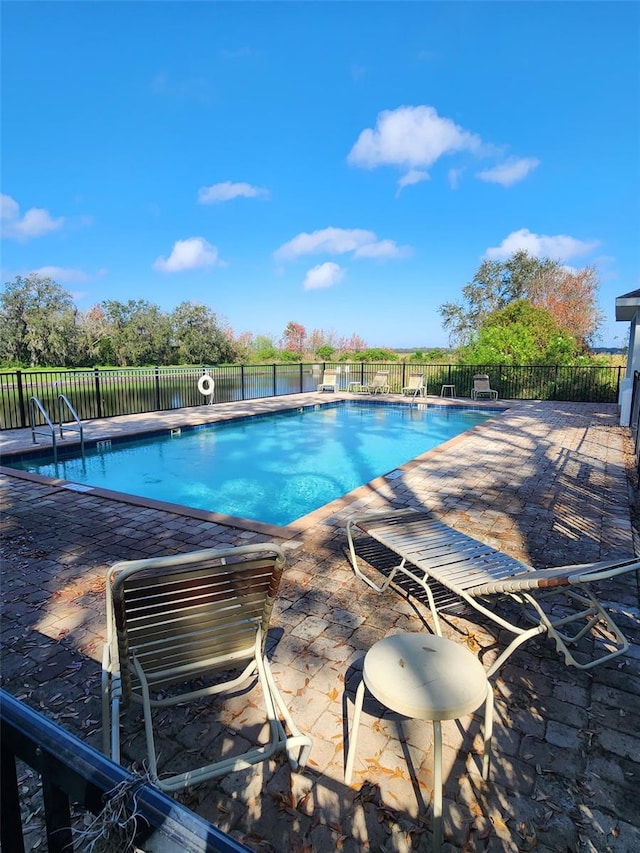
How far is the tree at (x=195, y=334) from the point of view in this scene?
3055cm

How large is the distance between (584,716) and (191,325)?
103ft

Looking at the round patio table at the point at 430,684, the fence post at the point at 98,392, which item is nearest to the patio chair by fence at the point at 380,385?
the fence post at the point at 98,392

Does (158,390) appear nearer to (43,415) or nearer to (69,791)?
(43,415)

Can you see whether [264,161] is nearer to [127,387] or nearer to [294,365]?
[294,365]

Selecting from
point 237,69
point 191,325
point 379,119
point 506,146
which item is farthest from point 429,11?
point 191,325

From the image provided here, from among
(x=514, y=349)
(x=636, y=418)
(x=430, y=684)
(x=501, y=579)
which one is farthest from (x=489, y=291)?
(x=430, y=684)

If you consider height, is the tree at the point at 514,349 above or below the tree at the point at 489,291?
below

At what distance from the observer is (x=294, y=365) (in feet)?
58.0

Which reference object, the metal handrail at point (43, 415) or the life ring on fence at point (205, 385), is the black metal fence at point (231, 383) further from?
the metal handrail at point (43, 415)

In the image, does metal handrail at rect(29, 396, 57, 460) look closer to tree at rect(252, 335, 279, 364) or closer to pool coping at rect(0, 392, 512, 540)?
pool coping at rect(0, 392, 512, 540)

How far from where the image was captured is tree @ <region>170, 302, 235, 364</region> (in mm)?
30547

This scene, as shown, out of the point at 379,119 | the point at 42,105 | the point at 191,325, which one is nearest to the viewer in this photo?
the point at 42,105

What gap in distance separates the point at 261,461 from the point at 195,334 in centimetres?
2388

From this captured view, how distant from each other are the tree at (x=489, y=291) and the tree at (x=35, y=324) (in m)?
23.7
